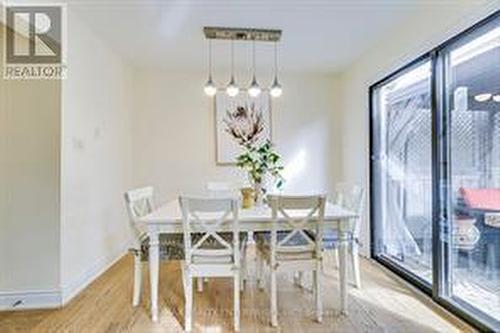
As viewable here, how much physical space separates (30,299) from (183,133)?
2.89 metres

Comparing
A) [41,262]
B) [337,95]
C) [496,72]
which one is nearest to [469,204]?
[496,72]

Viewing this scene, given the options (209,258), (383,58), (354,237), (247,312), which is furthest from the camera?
(383,58)

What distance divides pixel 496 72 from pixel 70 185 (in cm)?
347

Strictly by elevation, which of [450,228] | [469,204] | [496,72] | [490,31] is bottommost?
[450,228]

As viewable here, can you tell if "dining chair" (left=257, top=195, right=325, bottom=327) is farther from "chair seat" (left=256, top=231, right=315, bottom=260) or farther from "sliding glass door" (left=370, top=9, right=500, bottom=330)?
"sliding glass door" (left=370, top=9, right=500, bottom=330)

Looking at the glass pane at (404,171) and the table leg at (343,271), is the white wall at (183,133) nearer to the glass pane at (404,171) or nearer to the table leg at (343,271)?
the glass pane at (404,171)

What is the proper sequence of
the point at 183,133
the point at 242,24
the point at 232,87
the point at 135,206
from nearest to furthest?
→ the point at 135,206
the point at 242,24
the point at 232,87
the point at 183,133

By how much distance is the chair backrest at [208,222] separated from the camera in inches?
98.7

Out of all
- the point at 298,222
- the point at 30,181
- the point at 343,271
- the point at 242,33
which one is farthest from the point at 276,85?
the point at 30,181

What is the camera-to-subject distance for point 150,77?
17.1 ft

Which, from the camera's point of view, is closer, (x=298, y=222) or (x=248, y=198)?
(x=298, y=222)

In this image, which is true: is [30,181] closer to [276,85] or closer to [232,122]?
[276,85]

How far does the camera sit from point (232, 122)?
526 cm

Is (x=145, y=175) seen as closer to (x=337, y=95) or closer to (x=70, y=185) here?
(x=70, y=185)
